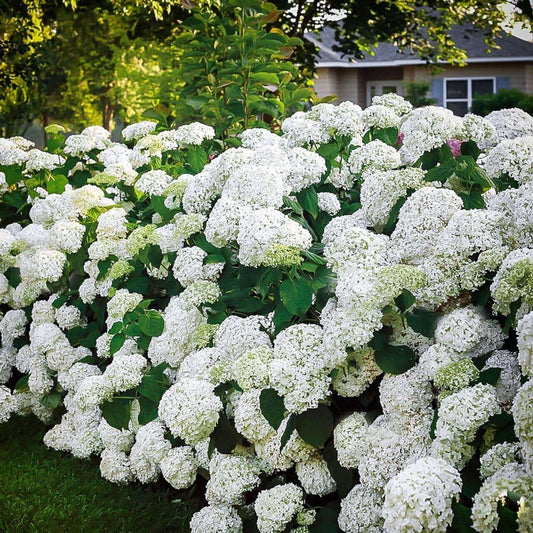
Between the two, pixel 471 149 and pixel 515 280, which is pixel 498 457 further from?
pixel 471 149

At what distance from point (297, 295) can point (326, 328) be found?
0.18m

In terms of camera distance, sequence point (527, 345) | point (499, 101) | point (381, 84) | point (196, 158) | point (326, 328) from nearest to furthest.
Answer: point (527, 345) → point (326, 328) → point (196, 158) → point (499, 101) → point (381, 84)

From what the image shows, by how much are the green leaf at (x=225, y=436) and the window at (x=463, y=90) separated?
22268 millimetres

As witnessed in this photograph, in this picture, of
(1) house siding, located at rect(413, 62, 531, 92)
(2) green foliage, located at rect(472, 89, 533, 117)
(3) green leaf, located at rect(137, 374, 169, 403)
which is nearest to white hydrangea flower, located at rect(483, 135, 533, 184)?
(3) green leaf, located at rect(137, 374, 169, 403)

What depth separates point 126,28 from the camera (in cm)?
1209

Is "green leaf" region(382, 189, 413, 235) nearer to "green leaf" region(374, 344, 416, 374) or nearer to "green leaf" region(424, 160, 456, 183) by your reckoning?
"green leaf" region(424, 160, 456, 183)

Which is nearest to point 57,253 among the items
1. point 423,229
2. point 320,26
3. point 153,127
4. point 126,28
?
point 153,127

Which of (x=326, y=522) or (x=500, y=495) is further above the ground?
(x=500, y=495)

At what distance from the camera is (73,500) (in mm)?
3527

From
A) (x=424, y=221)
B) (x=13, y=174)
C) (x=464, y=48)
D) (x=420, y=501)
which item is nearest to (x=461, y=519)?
(x=420, y=501)

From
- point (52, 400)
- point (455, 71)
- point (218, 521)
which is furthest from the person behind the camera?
point (455, 71)

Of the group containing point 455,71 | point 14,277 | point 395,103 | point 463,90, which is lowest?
point 463,90

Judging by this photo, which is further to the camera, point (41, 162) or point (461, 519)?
point (41, 162)

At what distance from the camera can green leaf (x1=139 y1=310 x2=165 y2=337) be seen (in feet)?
10.7
